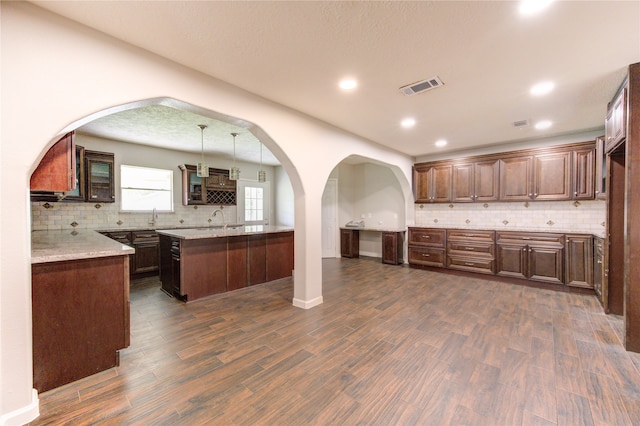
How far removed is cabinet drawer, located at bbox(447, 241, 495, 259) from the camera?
4.86m

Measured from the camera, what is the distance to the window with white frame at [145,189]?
17.5 feet

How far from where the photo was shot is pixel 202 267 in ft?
12.5

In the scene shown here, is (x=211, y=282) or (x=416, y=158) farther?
(x=416, y=158)

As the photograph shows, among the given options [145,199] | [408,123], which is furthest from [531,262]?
[145,199]

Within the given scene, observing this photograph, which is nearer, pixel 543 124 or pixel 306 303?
pixel 306 303

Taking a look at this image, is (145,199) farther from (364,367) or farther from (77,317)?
(364,367)

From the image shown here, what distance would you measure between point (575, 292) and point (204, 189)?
7.16m

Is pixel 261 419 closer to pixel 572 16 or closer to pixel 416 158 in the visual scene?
pixel 572 16

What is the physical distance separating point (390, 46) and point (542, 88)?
1.90 m

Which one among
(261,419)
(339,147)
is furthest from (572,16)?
(261,419)

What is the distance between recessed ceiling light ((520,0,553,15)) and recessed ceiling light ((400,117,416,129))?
1976 millimetres

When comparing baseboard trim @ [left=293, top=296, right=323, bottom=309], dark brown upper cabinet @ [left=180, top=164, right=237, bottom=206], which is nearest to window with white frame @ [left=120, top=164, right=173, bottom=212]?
dark brown upper cabinet @ [left=180, top=164, right=237, bottom=206]

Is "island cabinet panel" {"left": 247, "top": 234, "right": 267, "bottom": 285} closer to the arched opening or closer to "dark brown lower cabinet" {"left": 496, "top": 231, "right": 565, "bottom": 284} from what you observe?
the arched opening

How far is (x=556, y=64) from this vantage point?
230 centimetres
